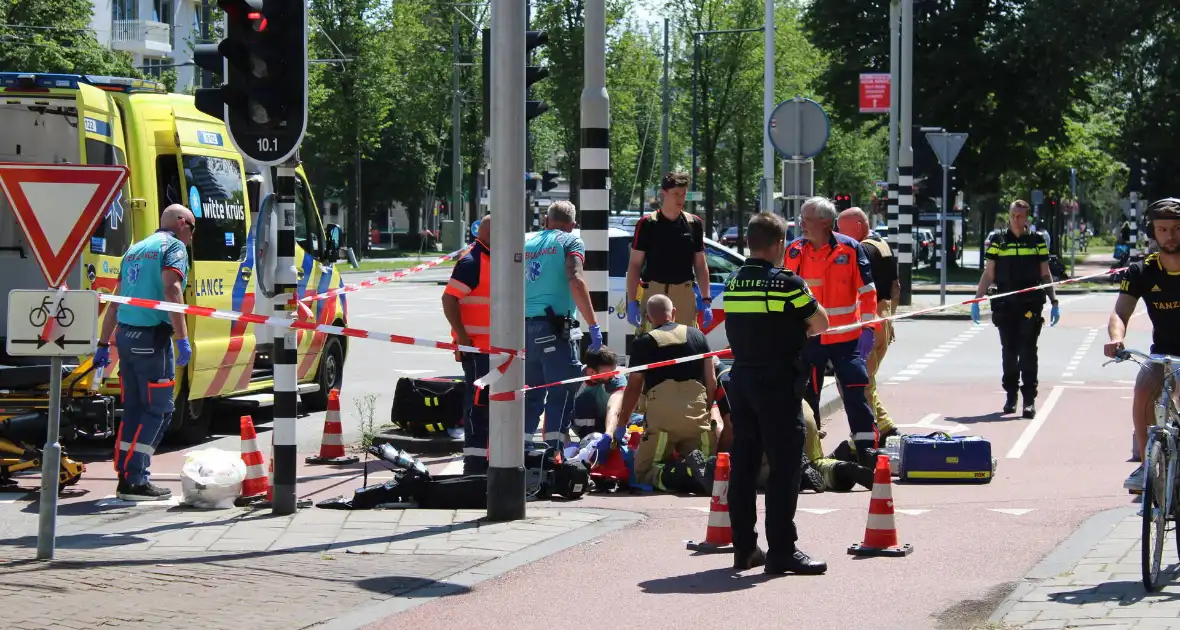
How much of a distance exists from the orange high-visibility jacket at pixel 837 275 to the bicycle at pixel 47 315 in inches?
210

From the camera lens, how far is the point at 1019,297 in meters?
14.9

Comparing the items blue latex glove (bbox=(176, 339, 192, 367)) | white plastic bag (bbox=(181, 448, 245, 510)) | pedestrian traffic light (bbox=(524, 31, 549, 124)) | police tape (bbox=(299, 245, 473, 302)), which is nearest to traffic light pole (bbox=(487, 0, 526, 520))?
pedestrian traffic light (bbox=(524, 31, 549, 124))

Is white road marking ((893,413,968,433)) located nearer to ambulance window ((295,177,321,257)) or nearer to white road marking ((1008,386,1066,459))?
white road marking ((1008,386,1066,459))

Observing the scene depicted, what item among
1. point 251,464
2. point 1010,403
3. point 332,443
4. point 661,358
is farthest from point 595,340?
point 1010,403

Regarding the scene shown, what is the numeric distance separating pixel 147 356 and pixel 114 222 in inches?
93.1

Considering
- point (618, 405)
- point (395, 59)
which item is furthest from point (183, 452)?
point (395, 59)

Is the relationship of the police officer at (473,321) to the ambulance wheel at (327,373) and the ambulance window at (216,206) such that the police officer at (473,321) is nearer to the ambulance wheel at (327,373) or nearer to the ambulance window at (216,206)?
the ambulance window at (216,206)

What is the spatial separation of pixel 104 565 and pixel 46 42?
120 ft

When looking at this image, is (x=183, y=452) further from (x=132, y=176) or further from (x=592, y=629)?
(x=592, y=629)

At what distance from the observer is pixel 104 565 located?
312 inches


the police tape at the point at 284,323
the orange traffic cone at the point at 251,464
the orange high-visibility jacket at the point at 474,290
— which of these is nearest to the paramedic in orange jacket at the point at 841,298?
the orange high-visibility jacket at the point at 474,290

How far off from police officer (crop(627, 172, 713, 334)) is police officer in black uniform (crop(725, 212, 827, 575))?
4.23 meters

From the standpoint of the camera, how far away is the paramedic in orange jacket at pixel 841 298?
11305mm

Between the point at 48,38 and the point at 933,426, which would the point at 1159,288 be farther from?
the point at 48,38
